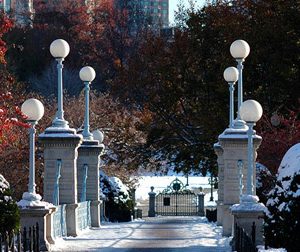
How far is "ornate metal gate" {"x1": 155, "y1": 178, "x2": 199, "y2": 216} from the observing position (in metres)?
63.6

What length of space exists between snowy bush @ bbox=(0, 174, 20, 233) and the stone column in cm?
795

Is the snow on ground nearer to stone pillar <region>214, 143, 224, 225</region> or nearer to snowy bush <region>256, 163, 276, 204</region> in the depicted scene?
stone pillar <region>214, 143, 224, 225</region>

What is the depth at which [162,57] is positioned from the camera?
58.0 m

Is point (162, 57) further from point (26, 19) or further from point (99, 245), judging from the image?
point (26, 19)

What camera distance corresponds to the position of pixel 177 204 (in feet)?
223

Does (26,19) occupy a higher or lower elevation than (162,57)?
higher

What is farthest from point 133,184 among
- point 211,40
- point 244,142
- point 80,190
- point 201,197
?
point 244,142

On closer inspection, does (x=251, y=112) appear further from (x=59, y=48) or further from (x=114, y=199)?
(x=114, y=199)

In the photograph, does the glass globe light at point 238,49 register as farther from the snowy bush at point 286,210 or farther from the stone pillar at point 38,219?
the snowy bush at point 286,210

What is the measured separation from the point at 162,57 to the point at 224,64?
8034 mm

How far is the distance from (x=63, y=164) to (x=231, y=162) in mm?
4583

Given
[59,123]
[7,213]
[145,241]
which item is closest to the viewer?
[7,213]

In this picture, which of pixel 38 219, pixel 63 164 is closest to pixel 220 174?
pixel 63 164

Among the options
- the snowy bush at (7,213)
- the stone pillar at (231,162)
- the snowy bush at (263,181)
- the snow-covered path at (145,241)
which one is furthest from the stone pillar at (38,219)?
the snowy bush at (263,181)
